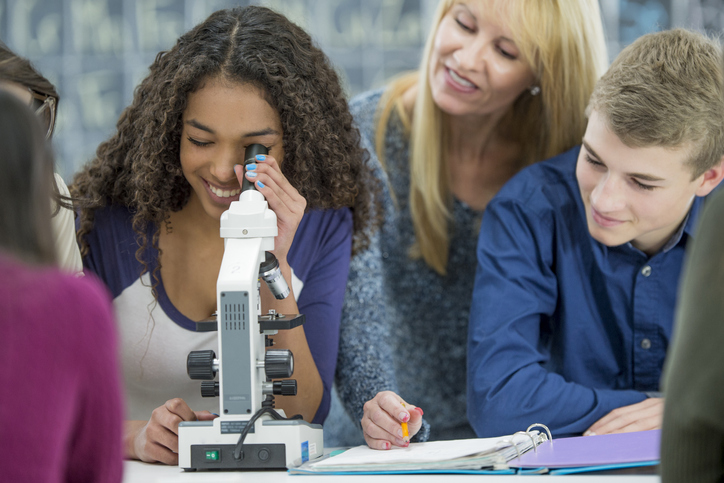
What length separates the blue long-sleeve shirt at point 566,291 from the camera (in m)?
1.47

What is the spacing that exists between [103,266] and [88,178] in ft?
0.62

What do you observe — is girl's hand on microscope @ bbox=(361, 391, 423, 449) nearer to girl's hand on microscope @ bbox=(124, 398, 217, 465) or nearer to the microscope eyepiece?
girl's hand on microscope @ bbox=(124, 398, 217, 465)

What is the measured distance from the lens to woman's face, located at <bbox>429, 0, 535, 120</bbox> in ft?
5.48

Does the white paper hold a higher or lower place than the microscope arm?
lower

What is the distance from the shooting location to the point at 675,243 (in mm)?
1492

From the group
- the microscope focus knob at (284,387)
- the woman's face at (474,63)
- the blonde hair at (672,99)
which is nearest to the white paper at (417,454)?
the microscope focus knob at (284,387)

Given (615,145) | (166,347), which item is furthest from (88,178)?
(615,145)

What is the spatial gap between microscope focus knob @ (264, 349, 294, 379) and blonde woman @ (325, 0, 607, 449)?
1.69ft

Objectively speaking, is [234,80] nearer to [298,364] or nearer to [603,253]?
[298,364]

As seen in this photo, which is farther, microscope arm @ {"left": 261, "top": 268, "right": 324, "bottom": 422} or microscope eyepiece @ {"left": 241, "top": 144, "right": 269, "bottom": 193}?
microscope arm @ {"left": 261, "top": 268, "right": 324, "bottom": 422}

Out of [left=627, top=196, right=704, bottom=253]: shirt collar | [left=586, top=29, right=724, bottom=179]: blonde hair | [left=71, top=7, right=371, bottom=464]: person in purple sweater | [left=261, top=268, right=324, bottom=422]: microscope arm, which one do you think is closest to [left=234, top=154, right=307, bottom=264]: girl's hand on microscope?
[left=71, top=7, right=371, bottom=464]: person in purple sweater

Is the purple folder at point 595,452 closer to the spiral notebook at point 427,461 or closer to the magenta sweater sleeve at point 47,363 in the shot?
the spiral notebook at point 427,461

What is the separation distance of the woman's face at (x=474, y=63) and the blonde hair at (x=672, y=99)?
337mm

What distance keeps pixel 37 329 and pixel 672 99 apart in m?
1.16
